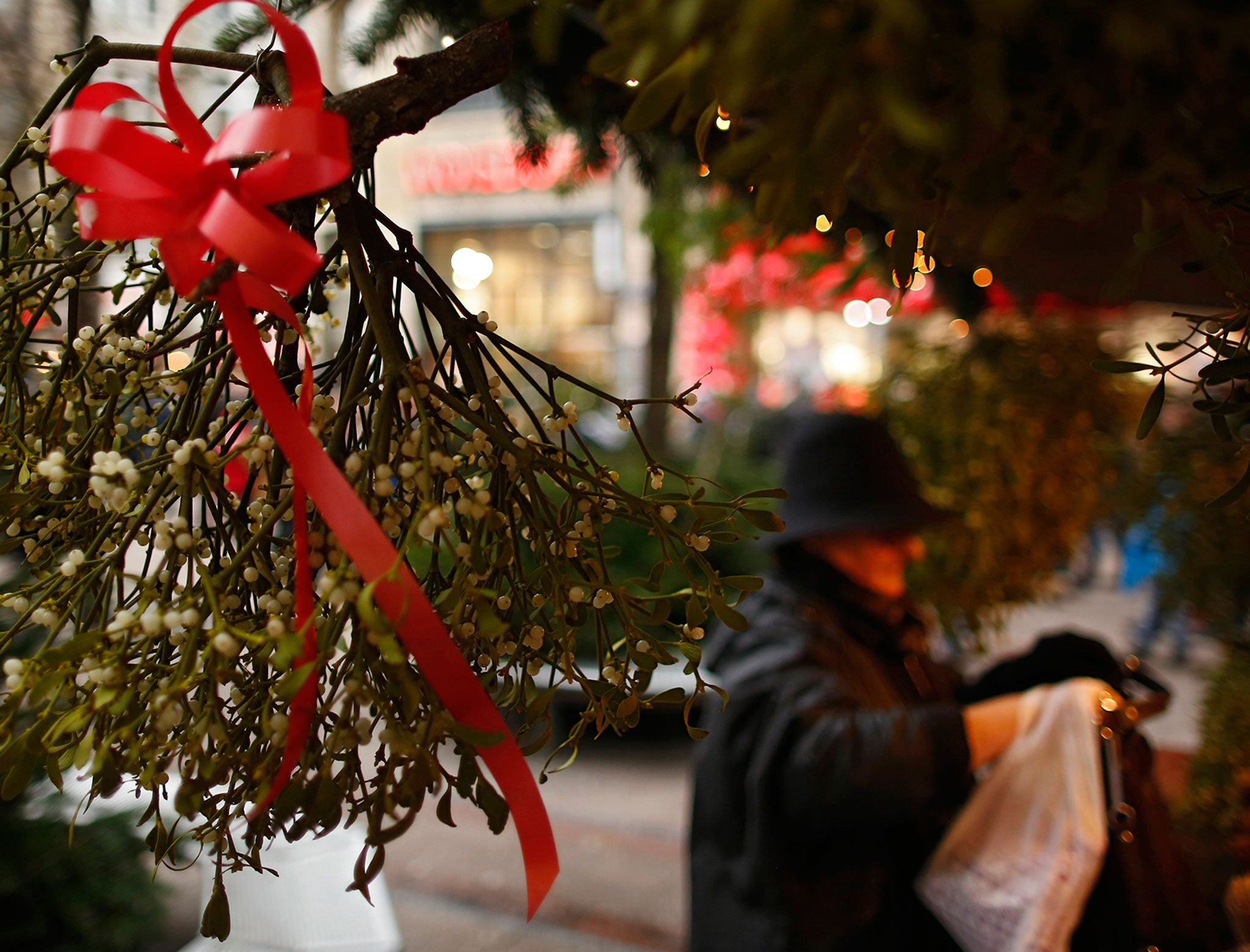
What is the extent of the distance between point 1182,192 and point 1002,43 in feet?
0.62

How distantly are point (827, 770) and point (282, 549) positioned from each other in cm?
102

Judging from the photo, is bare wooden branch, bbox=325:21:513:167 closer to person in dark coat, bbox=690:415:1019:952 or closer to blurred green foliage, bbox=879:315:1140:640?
person in dark coat, bbox=690:415:1019:952

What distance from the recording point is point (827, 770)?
1365 millimetres

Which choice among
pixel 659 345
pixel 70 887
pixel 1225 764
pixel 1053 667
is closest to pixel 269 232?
pixel 70 887

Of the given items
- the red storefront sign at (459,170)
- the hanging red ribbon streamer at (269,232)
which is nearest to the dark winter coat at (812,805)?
the hanging red ribbon streamer at (269,232)

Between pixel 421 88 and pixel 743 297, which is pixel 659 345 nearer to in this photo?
pixel 743 297

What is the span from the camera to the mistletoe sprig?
452 millimetres

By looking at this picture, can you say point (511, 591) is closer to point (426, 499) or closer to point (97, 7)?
point (426, 499)

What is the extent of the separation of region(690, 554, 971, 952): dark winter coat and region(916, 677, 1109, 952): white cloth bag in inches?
2.5

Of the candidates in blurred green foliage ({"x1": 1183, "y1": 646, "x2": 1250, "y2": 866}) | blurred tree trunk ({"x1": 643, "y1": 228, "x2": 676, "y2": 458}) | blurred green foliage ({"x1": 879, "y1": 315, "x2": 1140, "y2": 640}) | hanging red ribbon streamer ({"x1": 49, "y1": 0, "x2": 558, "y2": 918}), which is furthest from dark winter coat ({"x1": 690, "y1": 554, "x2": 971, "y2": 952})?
blurred tree trunk ({"x1": 643, "y1": 228, "x2": 676, "y2": 458})

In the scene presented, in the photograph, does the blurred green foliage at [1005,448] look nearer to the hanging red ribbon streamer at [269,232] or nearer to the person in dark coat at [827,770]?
the person in dark coat at [827,770]

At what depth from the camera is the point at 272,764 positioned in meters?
0.47

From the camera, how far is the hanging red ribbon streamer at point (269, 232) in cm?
44

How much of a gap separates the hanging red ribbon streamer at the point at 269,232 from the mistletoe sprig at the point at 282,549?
16 mm
